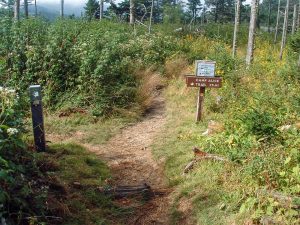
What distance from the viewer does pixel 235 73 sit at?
8.57 metres

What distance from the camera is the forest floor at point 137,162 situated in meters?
4.17

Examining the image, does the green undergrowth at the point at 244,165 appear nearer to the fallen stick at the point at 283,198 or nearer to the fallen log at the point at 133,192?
the fallen stick at the point at 283,198

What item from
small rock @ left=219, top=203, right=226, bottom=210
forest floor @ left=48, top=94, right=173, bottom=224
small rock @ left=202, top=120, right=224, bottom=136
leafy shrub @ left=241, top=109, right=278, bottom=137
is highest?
leafy shrub @ left=241, top=109, right=278, bottom=137

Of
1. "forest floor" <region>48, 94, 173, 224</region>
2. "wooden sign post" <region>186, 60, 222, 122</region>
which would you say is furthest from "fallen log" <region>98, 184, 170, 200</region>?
"wooden sign post" <region>186, 60, 222, 122</region>

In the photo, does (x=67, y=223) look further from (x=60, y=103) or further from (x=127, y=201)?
(x=60, y=103)

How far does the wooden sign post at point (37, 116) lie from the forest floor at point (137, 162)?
1.05 meters

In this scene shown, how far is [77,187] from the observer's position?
4461mm

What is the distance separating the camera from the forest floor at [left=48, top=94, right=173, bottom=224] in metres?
4.17

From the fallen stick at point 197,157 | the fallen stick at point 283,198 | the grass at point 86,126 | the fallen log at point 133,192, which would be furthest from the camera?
the grass at point 86,126

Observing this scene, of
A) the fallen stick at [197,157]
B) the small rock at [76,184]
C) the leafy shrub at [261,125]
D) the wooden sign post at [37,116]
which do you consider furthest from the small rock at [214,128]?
the wooden sign post at [37,116]

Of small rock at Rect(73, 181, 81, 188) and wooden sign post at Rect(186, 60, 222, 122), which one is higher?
wooden sign post at Rect(186, 60, 222, 122)

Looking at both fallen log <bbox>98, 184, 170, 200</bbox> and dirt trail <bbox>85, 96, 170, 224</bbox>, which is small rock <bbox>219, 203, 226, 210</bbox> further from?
fallen log <bbox>98, 184, 170, 200</bbox>

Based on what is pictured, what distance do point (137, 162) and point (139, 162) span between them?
0.11 feet

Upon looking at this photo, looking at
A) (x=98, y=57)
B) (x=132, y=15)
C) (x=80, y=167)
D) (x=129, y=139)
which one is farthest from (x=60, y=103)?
(x=132, y=15)
